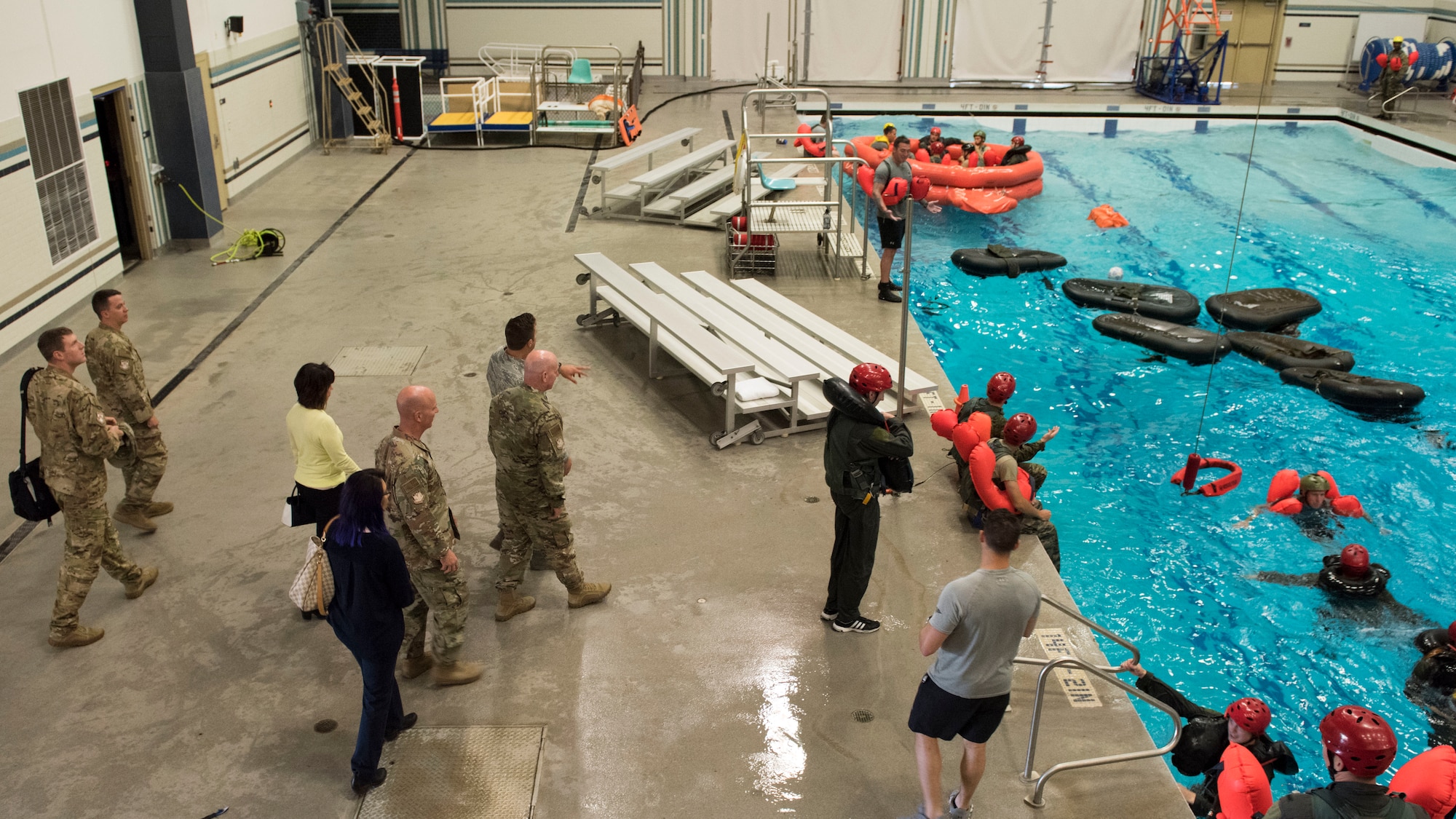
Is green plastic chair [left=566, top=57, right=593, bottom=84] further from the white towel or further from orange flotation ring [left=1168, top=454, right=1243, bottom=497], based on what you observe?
orange flotation ring [left=1168, top=454, right=1243, bottom=497]

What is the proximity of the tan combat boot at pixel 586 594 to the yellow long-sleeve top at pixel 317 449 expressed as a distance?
4.36ft

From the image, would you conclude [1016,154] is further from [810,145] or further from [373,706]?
[373,706]

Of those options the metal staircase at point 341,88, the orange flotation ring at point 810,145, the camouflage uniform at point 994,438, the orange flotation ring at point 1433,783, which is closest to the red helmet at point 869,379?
the camouflage uniform at point 994,438

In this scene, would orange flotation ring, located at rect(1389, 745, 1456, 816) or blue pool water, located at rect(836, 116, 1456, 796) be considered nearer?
orange flotation ring, located at rect(1389, 745, 1456, 816)

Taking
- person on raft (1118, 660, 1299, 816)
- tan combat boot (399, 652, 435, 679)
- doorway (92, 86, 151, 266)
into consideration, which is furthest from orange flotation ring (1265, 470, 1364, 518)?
doorway (92, 86, 151, 266)

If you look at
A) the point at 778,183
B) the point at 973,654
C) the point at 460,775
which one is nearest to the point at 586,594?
the point at 460,775

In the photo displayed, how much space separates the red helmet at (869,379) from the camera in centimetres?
499

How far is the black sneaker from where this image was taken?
5.37 meters

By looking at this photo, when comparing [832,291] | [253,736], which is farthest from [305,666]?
[832,291]

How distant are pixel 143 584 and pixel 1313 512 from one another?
27.0 feet

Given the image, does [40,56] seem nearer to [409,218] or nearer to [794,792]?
[409,218]

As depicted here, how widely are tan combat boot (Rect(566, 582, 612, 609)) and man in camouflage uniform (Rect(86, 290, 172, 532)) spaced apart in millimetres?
2747

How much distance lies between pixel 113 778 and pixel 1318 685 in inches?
263

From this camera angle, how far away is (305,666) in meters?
5.12
